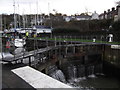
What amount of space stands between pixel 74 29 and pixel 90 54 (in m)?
16.7

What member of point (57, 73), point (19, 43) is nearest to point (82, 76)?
point (57, 73)

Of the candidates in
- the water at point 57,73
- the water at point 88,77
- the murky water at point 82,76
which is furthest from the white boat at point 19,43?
the water at point 57,73

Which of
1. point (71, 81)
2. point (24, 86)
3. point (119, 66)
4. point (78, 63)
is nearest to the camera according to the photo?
point (24, 86)

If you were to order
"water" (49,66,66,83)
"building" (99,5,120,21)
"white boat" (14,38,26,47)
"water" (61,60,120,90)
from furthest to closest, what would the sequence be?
"building" (99,5,120,21)
"white boat" (14,38,26,47)
"water" (49,66,66,83)
"water" (61,60,120,90)

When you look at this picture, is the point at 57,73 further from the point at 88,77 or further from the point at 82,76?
the point at 88,77

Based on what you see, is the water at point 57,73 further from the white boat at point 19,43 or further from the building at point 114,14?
the building at point 114,14

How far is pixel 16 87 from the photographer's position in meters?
2.90

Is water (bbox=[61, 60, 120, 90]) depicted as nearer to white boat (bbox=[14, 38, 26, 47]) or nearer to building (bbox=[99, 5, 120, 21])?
white boat (bbox=[14, 38, 26, 47])

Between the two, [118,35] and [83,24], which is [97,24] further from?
[118,35]

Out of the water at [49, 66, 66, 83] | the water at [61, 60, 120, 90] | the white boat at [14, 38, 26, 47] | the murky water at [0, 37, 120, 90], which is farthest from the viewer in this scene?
the white boat at [14, 38, 26, 47]

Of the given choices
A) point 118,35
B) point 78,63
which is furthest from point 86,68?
point 118,35

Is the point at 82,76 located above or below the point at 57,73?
below

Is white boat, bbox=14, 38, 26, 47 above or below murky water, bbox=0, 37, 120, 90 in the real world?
above

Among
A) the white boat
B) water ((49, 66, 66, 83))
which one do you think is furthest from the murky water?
the white boat
